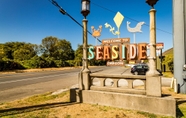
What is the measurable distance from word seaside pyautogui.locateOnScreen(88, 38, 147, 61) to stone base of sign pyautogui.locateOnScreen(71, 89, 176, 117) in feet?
4.81

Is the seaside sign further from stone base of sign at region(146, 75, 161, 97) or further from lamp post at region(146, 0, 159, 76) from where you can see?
stone base of sign at region(146, 75, 161, 97)

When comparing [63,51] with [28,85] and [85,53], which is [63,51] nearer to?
[28,85]

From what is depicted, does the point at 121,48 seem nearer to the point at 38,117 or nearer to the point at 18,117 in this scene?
the point at 38,117

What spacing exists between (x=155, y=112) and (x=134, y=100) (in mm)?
772

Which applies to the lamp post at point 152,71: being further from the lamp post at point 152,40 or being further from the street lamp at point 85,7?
the street lamp at point 85,7

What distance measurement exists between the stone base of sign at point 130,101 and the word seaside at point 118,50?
1.47 m

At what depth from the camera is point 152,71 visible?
17.3ft

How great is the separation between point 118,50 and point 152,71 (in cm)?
160

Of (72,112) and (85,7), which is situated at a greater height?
(85,7)

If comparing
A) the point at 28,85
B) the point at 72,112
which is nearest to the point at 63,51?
the point at 28,85

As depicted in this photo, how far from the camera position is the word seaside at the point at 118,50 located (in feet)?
19.1

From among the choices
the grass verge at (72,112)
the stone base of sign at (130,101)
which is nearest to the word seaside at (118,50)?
the stone base of sign at (130,101)

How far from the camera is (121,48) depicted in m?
6.16

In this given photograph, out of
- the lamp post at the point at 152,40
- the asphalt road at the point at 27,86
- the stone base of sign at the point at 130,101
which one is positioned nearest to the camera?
the stone base of sign at the point at 130,101
